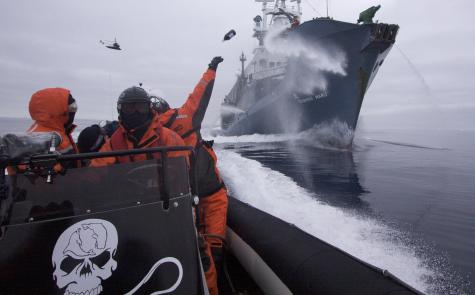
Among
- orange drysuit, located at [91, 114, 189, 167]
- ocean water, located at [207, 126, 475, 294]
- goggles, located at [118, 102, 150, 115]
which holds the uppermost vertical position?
goggles, located at [118, 102, 150, 115]

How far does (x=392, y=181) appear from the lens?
27.5 ft

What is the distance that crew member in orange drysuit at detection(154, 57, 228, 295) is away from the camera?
2715mm

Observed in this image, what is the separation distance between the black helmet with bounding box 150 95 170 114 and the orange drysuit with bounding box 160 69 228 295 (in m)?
0.42

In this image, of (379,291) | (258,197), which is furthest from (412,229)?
(379,291)

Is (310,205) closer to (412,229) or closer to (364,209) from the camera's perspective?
(364,209)

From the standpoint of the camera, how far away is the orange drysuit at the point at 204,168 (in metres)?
2.73

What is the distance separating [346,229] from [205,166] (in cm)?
280

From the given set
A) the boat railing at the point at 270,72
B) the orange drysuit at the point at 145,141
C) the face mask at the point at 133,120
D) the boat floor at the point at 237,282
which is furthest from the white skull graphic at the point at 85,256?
the boat railing at the point at 270,72

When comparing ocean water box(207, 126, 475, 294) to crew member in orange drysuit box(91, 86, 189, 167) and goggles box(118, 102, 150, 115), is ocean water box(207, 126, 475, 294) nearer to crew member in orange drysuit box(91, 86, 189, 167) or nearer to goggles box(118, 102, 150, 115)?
crew member in orange drysuit box(91, 86, 189, 167)

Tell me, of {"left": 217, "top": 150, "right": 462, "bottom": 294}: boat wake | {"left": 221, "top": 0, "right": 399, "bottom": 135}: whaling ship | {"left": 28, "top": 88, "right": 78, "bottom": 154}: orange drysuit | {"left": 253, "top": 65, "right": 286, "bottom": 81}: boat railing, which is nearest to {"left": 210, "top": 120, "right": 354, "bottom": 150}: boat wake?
{"left": 221, "top": 0, "right": 399, "bottom": 135}: whaling ship

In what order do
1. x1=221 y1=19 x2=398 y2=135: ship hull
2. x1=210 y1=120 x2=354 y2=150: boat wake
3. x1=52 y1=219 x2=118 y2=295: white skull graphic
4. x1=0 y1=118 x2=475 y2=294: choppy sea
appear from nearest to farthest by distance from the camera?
x1=52 y1=219 x2=118 y2=295: white skull graphic < x1=0 y1=118 x2=475 y2=294: choppy sea < x1=221 y1=19 x2=398 y2=135: ship hull < x1=210 y1=120 x2=354 y2=150: boat wake

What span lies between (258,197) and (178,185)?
498 centimetres

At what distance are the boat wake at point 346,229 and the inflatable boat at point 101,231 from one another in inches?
70.5

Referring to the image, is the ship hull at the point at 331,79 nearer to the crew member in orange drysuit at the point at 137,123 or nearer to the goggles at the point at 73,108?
the crew member in orange drysuit at the point at 137,123
